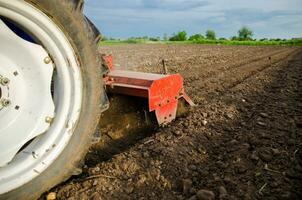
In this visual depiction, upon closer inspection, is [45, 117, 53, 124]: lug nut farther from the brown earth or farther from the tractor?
the brown earth

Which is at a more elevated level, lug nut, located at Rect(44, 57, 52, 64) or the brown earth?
lug nut, located at Rect(44, 57, 52, 64)

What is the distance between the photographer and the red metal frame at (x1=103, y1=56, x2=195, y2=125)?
9.75 feet

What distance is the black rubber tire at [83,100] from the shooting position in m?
1.88

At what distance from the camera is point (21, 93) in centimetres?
190

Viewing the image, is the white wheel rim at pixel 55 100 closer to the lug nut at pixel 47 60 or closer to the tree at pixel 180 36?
the lug nut at pixel 47 60

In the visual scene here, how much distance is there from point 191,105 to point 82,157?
188 cm

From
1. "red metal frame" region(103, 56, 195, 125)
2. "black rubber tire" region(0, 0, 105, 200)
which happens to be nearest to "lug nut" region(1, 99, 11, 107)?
"black rubber tire" region(0, 0, 105, 200)

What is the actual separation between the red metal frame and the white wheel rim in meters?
1.01

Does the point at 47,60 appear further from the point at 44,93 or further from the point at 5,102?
the point at 5,102

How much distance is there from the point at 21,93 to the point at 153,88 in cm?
125

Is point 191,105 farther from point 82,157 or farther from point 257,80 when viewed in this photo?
point 257,80

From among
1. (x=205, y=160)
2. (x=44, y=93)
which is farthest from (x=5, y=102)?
(x=205, y=160)

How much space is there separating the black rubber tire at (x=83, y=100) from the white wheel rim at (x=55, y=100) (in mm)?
36

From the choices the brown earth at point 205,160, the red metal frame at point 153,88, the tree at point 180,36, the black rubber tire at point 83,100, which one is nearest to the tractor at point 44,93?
the black rubber tire at point 83,100
